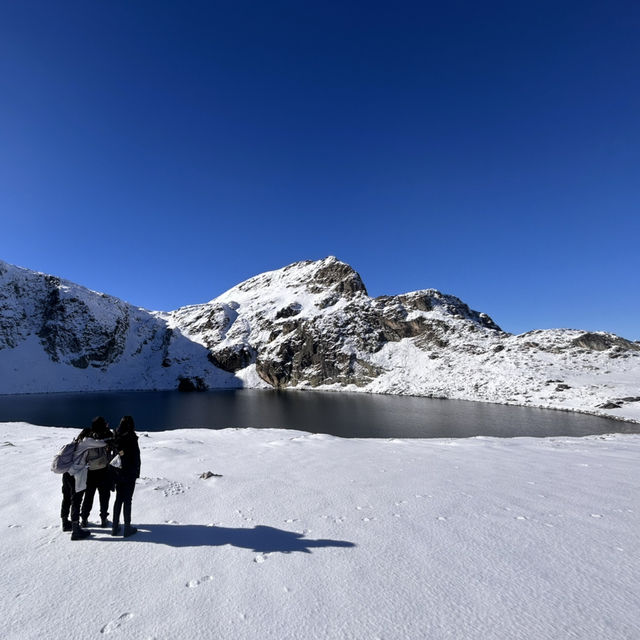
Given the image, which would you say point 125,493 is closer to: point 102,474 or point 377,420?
point 102,474

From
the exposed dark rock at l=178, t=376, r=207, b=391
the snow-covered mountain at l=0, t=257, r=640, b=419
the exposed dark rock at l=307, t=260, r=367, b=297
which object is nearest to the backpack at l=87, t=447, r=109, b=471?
the snow-covered mountain at l=0, t=257, r=640, b=419

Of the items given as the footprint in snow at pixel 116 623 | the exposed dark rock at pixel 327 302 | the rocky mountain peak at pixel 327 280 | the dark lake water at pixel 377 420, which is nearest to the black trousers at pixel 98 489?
the footprint in snow at pixel 116 623

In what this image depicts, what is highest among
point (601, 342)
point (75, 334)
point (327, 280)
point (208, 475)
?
point (327, 280)

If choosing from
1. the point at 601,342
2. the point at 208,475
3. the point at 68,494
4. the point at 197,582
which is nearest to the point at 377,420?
the point at 208,475

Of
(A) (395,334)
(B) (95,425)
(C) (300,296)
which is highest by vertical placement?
(C) (300,296)

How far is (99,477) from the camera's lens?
7234 mm

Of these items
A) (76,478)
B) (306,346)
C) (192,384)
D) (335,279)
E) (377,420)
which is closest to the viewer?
(76,478)

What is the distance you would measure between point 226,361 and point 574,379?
4404 inches

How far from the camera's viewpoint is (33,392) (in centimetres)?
10206

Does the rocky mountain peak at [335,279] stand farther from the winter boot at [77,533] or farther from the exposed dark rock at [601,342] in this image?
the winter boot at [77,533]

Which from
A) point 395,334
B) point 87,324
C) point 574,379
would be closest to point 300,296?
point 395,334

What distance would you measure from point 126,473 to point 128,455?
342 mm

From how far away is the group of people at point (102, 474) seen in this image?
680 centimetres

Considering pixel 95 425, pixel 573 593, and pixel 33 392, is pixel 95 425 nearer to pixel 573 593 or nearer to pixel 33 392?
pixel 573 593
